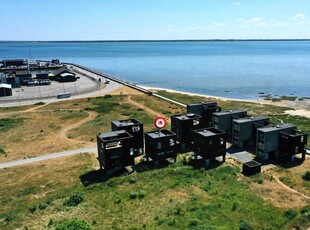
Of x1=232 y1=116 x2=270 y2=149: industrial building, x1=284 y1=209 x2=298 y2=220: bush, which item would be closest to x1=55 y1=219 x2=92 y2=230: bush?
x1=284 y1=209 x2=298 y2=220: bush

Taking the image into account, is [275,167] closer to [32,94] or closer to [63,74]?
[32,94]

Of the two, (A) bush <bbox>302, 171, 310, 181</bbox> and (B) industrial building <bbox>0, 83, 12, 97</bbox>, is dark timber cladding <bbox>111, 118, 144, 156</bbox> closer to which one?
(A) bush <bbox>302, 171, 310, 181</bbox>

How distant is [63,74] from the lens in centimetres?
12775

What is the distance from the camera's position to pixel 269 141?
42219 millimetres

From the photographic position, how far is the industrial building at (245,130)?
47000mm

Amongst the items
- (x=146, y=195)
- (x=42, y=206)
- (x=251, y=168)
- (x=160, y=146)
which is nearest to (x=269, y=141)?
(x=251, y=168)

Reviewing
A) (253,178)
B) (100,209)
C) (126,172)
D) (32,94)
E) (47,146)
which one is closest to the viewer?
(100,209)

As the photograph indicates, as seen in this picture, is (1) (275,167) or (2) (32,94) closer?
(1) (275,167)

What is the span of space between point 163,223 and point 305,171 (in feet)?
72.6

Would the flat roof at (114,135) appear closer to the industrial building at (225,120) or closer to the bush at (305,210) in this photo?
the industrial building at (225,120)

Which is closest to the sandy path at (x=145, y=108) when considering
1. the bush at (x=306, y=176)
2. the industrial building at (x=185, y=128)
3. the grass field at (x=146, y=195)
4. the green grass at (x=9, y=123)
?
the industrial building at (x=185, y=128)

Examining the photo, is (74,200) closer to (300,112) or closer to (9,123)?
(9,123)

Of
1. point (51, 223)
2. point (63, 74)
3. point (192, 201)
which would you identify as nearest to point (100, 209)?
point (51, 223)

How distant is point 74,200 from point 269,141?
26974 mm
